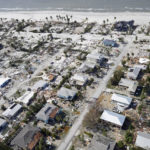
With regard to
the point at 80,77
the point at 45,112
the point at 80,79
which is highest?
the point at 80,77

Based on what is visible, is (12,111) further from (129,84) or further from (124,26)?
(124,26)

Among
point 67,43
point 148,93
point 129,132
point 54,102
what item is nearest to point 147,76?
point 148,93

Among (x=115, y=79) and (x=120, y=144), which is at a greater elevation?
(x=115, y=79)

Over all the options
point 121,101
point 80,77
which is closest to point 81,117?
point 121,101

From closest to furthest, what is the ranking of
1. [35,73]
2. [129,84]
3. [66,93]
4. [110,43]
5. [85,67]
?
1. [66,93]
2. [129,84]
3. [85,67]
4. [35,73]
5. [110,43]

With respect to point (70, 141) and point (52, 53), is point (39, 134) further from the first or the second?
point (52, 53)

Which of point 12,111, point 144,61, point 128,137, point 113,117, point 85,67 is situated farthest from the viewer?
point 85,67
